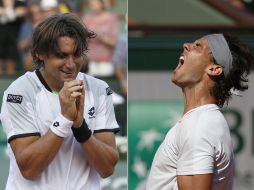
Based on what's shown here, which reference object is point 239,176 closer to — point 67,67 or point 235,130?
point 235,130

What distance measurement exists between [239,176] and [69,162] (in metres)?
3.08

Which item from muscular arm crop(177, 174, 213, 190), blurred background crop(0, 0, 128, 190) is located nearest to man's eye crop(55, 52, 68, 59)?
muscular arm crop(177, 174, 213, 190)

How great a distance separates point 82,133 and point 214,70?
20.9 inches

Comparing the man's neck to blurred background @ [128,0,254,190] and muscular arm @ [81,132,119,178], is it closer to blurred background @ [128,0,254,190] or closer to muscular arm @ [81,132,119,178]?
muscular arm @ [81,132,119,178]

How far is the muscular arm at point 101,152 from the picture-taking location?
2707 mm

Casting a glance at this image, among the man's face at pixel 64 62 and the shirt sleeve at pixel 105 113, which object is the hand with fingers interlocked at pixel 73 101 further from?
the shirt sleeve at pixel 105 113

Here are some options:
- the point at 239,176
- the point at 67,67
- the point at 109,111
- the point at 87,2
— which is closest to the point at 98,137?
the point at 109,111

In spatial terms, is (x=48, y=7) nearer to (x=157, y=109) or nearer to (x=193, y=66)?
(x=157, y=109)

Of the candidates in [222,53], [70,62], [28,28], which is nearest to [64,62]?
[70,62]

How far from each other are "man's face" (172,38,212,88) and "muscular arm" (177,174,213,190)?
14.7 inches

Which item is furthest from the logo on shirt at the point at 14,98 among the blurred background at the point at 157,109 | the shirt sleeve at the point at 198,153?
the blurred background at the point at 157,109

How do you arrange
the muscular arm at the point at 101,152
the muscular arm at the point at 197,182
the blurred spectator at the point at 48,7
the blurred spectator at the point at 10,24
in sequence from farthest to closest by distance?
the blurred spectator at the point at 10,24 < the blurred spectator at the point at 48,7 < the muscular arm at the point at 101,152 < the muscular arm at the point at 197,182

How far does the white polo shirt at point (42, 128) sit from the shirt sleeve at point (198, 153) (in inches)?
20.1

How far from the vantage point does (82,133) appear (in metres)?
2.67
